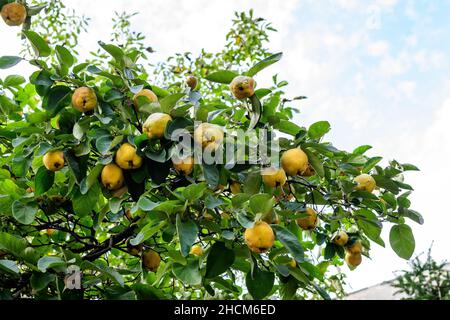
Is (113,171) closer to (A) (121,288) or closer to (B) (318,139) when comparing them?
(A) (121,288)

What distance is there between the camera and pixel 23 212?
1678 mm

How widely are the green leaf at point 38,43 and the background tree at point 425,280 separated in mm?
4300

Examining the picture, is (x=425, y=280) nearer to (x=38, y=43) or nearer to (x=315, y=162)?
(x=315, y=162)

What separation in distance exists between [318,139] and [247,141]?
29 cm

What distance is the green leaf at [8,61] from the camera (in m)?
1.70

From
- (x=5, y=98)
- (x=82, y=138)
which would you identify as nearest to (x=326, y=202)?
(x=82, y=138)

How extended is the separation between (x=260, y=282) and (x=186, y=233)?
0.32 metres

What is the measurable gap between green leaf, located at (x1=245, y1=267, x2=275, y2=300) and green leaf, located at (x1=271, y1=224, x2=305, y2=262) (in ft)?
0.58

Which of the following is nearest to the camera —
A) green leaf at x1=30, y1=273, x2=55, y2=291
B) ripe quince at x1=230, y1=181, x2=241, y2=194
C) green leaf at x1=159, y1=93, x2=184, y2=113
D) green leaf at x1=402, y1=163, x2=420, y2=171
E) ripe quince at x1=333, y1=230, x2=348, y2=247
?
green leaf at x1=30, y1=273, x2=55, y2=291

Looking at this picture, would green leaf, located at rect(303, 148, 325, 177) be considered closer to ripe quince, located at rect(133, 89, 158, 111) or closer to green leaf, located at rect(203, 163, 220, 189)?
green leaf, located at rect(203, 163, 220, 189)

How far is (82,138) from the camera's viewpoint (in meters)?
1.67

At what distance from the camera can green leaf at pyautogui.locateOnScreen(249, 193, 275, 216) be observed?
136 centimetres

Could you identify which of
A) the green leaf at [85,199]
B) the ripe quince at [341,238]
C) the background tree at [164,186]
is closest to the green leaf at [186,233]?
the background tree at [164,186]

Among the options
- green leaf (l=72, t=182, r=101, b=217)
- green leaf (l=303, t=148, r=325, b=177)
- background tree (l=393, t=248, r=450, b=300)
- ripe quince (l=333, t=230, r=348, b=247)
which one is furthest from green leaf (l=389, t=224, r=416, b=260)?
background tree (l=393, t=248, r=450, b=300)
